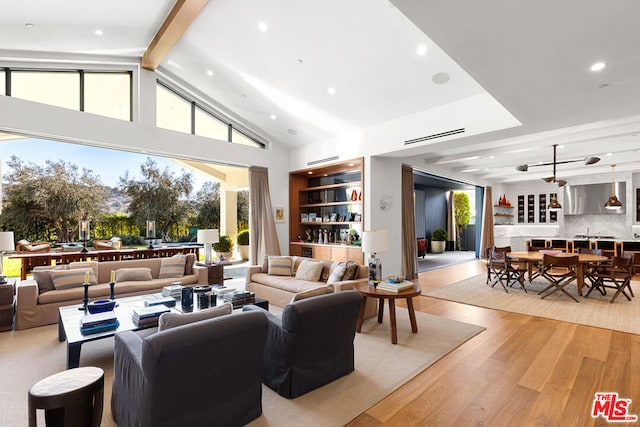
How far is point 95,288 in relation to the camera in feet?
15.2

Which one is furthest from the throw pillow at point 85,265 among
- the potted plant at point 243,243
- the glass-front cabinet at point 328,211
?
the potted plant at point 243,243

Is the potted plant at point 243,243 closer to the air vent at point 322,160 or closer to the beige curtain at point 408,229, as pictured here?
the air vent at point 322,160

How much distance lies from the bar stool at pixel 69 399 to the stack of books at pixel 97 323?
1175 mm

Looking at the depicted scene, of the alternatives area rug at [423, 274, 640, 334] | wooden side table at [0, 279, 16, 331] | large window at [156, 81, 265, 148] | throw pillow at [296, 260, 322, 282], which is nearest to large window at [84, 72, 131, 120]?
large window at [156, 81, 265, 148]

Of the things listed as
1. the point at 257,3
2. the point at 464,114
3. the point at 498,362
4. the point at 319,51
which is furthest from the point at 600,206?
the point at 257,3

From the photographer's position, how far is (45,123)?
505cm

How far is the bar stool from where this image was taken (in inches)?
67.3

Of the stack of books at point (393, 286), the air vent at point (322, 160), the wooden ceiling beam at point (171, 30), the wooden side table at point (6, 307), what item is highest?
the wooden ceiling beam at point (171, 30)

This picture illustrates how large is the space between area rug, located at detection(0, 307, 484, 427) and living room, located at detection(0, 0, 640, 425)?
0.17m

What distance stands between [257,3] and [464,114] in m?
3.51

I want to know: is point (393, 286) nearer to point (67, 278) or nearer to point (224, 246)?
point (67, 278)

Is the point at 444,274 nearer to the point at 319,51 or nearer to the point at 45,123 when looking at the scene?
the point at 319,51

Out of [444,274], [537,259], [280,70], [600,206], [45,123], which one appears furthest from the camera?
[600,206]

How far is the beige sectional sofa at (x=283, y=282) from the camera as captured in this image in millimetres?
4762
